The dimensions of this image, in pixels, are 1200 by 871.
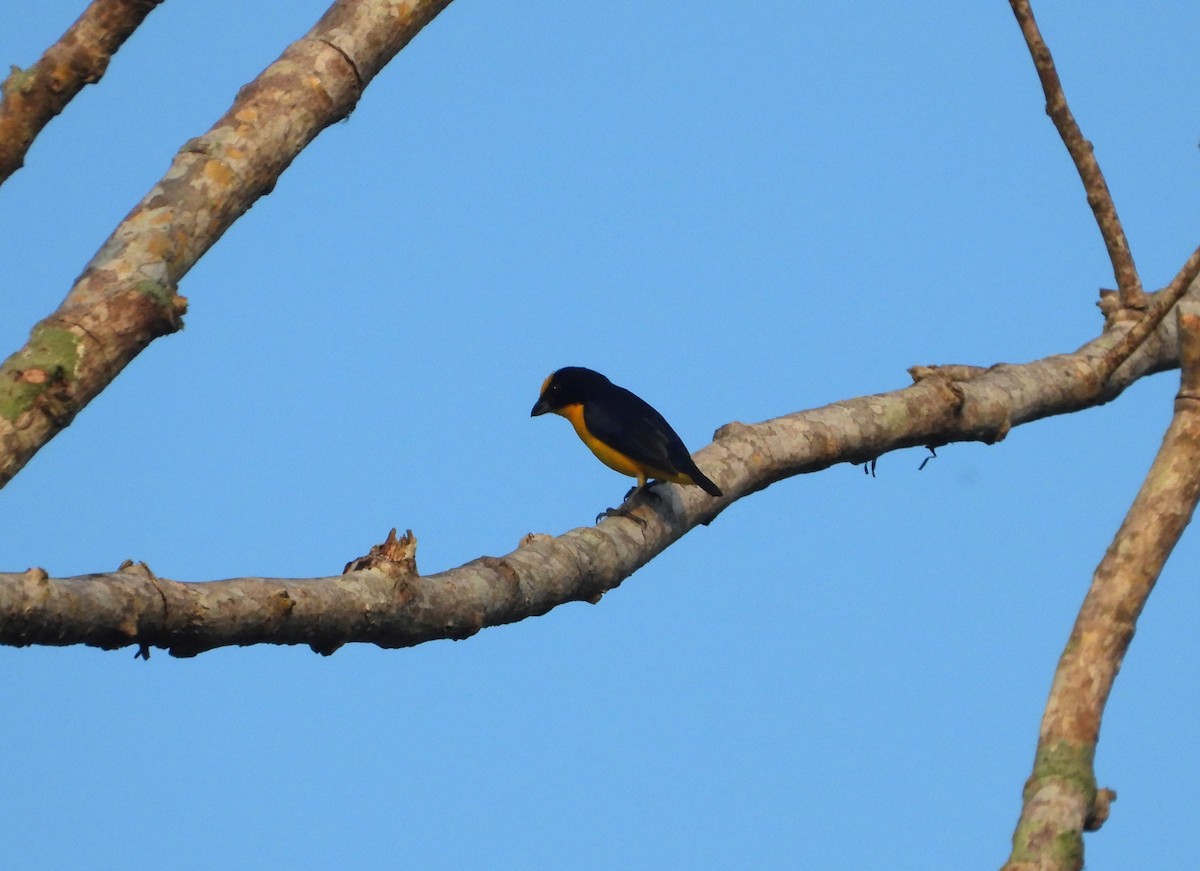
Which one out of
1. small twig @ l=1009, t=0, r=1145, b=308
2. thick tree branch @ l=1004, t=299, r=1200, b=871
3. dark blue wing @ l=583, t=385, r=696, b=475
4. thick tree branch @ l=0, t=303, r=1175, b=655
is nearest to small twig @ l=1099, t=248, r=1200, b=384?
thick tree branch @ l=1004, t=299, r=1200, b=871

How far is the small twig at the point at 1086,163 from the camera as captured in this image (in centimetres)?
703

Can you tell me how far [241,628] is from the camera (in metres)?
3.63

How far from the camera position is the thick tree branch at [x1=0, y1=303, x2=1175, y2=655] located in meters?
3.32

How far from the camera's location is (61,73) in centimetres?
378

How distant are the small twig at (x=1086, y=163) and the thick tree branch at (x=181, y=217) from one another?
11.5ft

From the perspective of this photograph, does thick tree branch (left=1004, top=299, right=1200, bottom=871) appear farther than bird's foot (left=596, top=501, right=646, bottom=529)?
No

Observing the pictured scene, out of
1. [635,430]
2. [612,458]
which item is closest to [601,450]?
[612,458]

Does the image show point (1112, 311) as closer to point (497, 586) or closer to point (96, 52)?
point (497, 586)

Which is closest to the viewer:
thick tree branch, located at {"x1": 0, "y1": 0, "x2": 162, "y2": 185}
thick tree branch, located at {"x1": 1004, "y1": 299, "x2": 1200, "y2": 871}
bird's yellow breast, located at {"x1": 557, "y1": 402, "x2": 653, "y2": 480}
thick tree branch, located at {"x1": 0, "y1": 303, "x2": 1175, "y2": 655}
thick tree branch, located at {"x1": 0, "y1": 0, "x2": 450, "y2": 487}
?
thick tree branch, located at {"x1": 1004, "y1": 299, "x2": 1200, "y2": 871}

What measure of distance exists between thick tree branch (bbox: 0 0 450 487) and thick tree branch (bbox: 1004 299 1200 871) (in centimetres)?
236

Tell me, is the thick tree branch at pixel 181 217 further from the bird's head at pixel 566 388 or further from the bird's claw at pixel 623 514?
the bird's head at pixel 566 388

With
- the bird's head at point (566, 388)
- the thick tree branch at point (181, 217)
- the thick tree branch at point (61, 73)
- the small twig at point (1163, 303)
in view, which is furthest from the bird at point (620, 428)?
the thick tree branch at point (61, 73)

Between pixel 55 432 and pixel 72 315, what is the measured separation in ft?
0.98

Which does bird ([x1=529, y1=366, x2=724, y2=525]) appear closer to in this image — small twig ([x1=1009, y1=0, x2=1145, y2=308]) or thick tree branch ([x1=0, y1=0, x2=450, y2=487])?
thick tree branch ([x1=0, y1=0, x2=450, y2=487])
